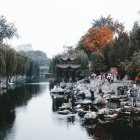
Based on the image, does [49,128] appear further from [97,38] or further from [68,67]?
[97,38]

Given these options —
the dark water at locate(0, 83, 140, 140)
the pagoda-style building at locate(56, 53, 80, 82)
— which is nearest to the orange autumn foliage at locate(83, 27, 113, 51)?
the pagoda-style building at locate(56, 53, 80, 82)

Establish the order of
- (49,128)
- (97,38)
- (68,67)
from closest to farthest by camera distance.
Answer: (49,128)
(68,67)
(97,38)

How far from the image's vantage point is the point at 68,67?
77188mm

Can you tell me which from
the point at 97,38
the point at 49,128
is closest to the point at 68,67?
the point at 97,38

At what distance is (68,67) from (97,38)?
8.55m

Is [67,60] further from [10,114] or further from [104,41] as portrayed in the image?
[10,114]

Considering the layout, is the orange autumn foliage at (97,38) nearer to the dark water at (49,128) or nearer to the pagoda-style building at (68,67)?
the pagoda-style building at (68,67)

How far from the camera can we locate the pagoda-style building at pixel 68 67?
254ft

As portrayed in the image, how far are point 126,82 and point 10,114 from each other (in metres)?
16.7

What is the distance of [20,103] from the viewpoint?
5516cm

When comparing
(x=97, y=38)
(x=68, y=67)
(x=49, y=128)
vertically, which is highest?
(x=97, y=38)

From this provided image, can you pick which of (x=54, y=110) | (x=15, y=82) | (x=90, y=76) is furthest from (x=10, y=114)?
(x=15, y=82)

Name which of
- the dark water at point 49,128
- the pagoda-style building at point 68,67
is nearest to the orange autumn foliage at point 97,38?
the pagoda-style building at point 68,67

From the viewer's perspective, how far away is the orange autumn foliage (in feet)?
260
